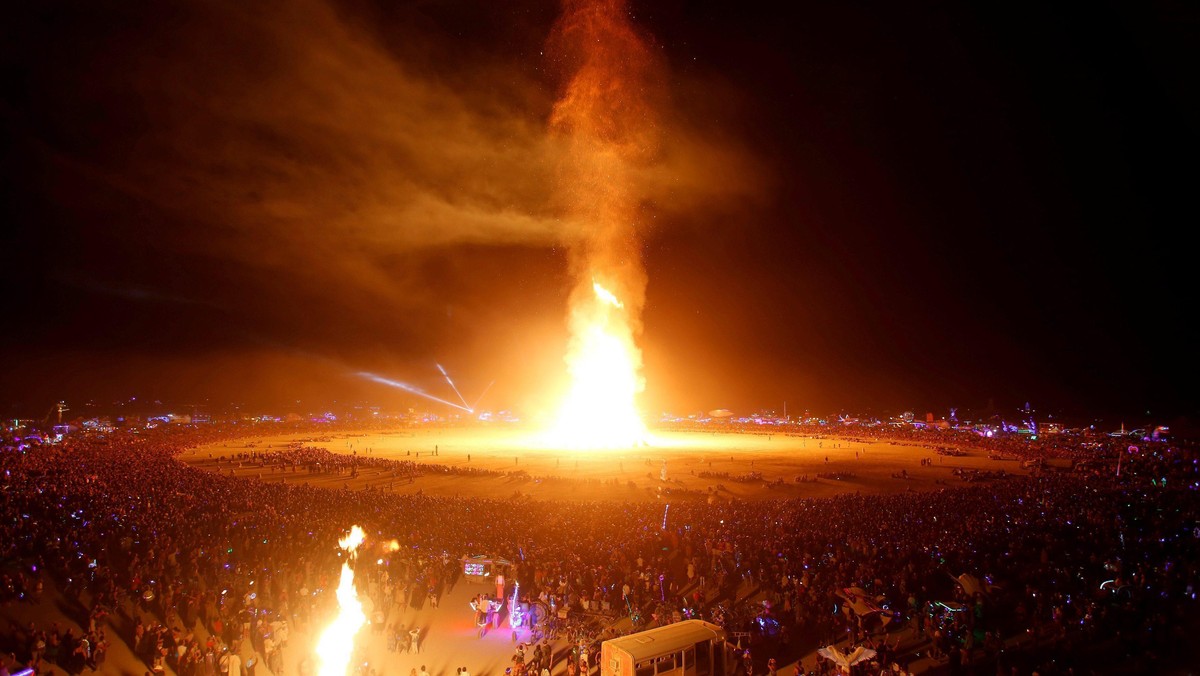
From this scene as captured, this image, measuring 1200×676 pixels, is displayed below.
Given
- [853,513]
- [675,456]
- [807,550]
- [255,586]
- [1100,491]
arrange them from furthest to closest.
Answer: [675,456] < [1100,491] < [853,513] < [807,550] < [255,586]

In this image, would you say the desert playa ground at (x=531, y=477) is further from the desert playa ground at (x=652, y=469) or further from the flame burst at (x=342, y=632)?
the flame burst at (x=342, y=632)

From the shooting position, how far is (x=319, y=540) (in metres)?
17.9

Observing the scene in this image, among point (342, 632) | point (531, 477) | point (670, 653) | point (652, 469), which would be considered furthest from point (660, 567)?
point (652, 469)

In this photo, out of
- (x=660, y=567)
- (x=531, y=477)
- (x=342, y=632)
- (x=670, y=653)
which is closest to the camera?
(x=670, y=653)

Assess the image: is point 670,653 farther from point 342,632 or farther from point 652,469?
point 652,469

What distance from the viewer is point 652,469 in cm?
4069

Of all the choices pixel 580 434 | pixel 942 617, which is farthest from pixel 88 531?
pixel 580 434

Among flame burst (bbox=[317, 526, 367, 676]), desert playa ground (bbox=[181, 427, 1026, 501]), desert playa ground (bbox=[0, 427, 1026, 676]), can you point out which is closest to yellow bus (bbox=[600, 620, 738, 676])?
desert playa ground (bbox=[0, 427, 1026, 676])

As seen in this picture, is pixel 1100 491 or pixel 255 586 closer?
pixel 255 586

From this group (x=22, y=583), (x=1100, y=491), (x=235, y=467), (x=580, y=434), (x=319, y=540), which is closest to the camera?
(x=22, y=583)

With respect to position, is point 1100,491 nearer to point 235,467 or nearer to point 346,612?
point 346,612

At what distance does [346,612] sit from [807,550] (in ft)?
37.7

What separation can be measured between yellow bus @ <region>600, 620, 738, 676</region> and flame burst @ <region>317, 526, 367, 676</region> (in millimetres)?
5435

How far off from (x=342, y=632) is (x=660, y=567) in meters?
7.59
